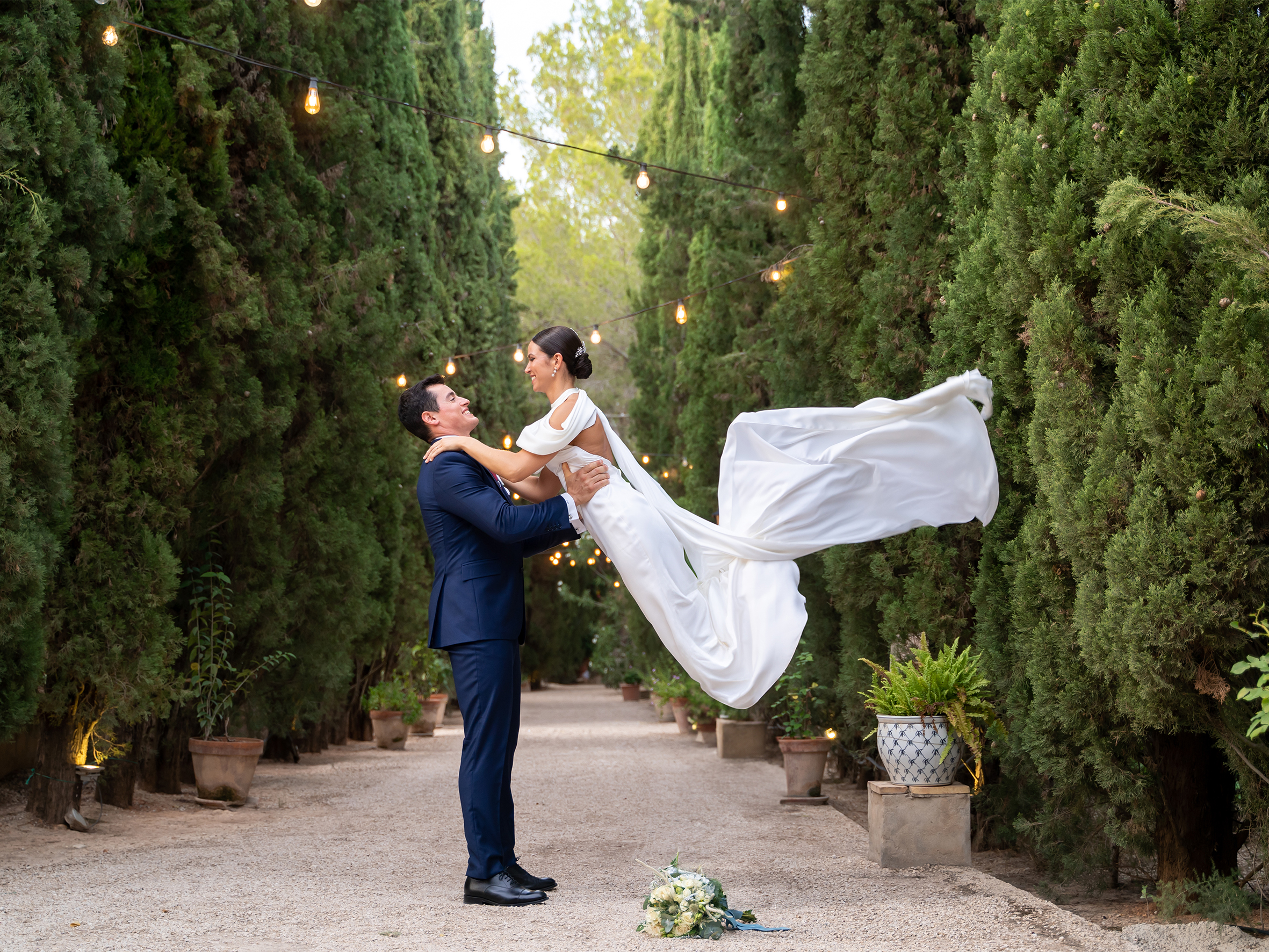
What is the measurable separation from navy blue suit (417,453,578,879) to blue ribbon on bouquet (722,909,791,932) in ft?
3.69

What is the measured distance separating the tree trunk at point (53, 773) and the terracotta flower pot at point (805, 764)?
192 inches

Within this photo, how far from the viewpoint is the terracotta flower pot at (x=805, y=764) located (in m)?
9.05

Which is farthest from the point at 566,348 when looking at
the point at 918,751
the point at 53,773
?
the point at 53,773

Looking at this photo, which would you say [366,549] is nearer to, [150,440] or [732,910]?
[150,440]

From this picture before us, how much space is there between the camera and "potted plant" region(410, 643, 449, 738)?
1675 cm

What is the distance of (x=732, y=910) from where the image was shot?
4.86 m

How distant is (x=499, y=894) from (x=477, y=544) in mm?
1493

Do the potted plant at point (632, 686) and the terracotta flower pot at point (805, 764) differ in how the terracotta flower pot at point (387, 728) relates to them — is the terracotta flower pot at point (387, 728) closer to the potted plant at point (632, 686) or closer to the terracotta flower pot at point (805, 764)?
the terracotta flower pot at point (805, 764)

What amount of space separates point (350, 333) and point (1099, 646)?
286 inches

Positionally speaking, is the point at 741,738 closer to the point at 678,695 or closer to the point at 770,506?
the point at 678,695

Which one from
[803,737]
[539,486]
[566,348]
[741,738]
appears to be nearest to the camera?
[566,348]

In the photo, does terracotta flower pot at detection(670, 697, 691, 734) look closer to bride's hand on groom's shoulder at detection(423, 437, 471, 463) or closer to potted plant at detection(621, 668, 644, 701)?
potted plant at detection(621, 668, 644, 701)

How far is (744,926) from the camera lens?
454 centimetres

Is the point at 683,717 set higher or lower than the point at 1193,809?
lower
